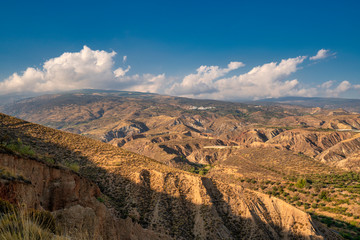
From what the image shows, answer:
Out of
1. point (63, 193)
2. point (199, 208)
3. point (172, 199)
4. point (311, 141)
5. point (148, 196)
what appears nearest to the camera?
point (63, 193)

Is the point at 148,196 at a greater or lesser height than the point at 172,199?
greater

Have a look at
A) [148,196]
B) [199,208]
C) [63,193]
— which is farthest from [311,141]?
[63,193]

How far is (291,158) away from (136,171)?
8715 centimetres

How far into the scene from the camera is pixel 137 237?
1806cm

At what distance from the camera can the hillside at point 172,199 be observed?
2691cm

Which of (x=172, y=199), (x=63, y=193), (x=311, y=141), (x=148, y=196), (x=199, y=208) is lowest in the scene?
(x=311, y=141)

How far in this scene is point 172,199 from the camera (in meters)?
30.3

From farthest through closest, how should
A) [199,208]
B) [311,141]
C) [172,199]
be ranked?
[311,141], [172,199], [199,208]

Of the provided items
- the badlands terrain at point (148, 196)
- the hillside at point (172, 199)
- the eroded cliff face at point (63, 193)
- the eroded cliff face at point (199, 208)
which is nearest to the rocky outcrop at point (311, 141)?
the badlands terrain at point (148, 196)

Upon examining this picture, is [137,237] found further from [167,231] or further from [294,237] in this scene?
[294,237]

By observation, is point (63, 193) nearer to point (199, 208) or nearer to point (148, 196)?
point (148, 196)

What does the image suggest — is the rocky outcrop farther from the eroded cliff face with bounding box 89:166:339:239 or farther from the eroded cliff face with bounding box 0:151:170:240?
the eroded cliff face with bounding box 0:151:170:240

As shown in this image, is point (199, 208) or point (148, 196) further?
point (148, 196)

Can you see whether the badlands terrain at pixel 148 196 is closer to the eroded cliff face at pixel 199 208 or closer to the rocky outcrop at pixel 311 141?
the eroded cliff face at pixel 199 208
